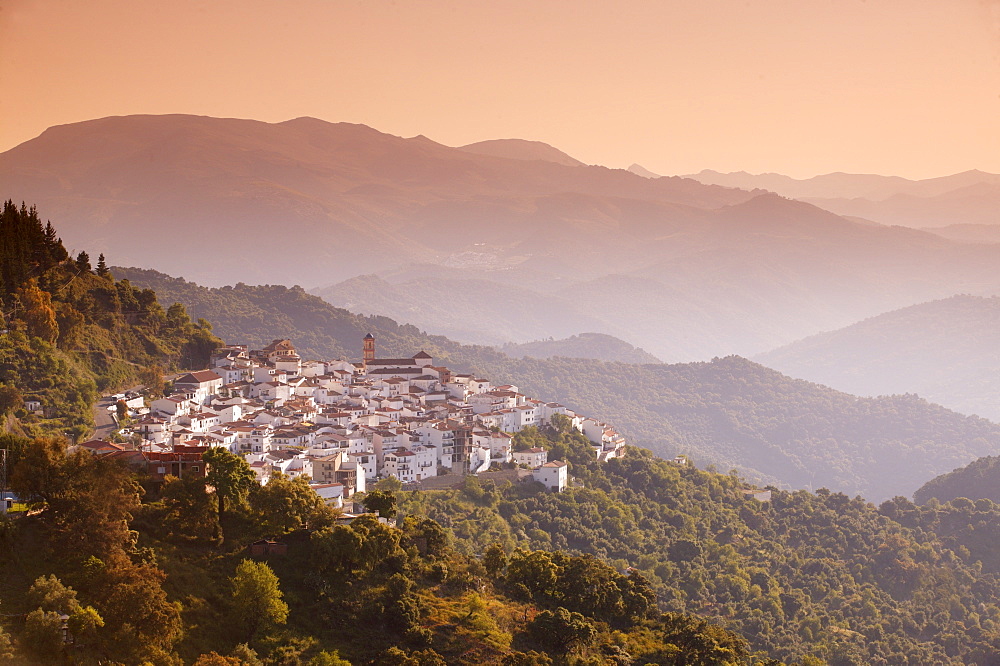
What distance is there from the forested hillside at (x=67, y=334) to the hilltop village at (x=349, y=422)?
5.22ft

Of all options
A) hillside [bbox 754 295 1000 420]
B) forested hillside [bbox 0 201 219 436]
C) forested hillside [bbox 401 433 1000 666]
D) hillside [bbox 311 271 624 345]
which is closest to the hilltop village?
forested hillside [bbox 401 433 1000 666]

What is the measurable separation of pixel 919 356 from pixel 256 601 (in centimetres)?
15092

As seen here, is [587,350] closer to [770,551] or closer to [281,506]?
[770,551]

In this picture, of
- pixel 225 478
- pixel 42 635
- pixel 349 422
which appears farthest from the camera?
pixel 349 422

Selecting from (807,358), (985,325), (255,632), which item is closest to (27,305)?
(255,632)

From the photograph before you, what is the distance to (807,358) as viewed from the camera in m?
158

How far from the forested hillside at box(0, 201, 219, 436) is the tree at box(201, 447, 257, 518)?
7132 millimetres

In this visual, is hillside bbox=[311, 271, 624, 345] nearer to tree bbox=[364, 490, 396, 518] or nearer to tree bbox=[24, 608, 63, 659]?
tree bbox=[364, 490, 396, 518]

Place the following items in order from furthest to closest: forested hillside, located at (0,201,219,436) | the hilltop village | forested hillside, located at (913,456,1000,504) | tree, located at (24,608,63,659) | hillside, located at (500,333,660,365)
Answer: hillside, located at (500,333,660,365) < forested hillside, located at (913,456,1000,504) < the hilltop village < forested hillside, located at (0,201,219,436) < tree, located at (24,608,63,659)

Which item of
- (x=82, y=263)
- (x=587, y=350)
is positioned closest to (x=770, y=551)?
(x=82, y=263)

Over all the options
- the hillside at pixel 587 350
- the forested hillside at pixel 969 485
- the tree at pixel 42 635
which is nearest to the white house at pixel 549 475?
the tree at pixel 42 635

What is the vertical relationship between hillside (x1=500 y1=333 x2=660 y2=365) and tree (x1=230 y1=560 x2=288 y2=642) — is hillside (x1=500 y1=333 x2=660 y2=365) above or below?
above

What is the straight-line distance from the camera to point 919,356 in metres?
152

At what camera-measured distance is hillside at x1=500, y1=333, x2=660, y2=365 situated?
118m
